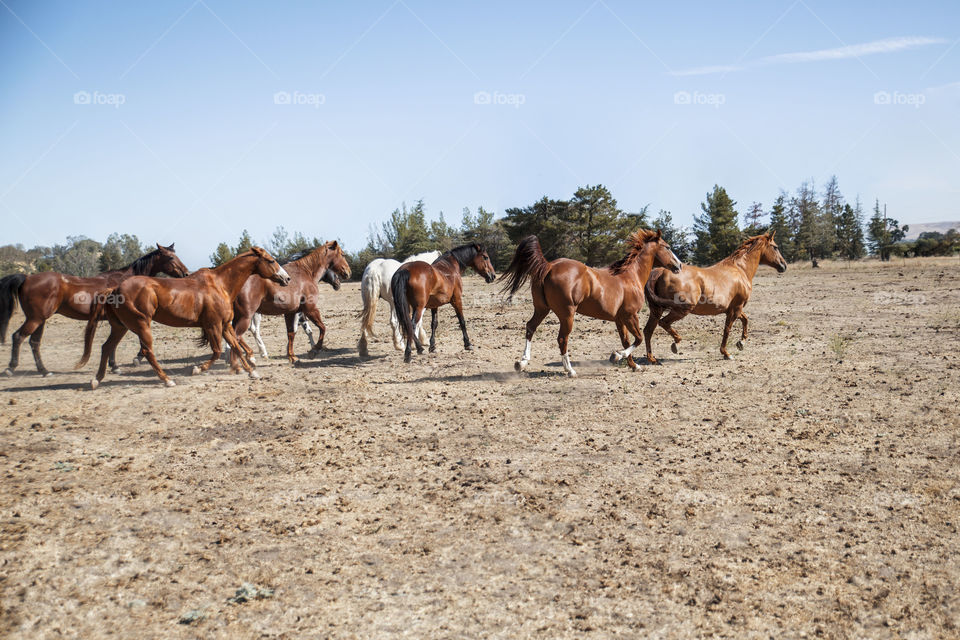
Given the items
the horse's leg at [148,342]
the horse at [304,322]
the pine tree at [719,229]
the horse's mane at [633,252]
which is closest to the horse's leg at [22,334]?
the horse's leg at [148,342]

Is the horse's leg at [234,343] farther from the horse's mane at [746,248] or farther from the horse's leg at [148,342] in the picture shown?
the horse's mane at [746,248]

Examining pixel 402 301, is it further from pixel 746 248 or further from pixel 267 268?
pixel 746 248

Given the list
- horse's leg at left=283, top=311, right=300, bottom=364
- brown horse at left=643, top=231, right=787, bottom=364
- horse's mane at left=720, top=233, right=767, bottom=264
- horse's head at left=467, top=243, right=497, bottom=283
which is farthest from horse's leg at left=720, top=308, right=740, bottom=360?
horse's leg at left=283, top=311, right=300, bottom=364

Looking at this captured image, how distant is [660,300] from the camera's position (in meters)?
10.8

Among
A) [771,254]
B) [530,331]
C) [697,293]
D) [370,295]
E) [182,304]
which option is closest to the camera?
[182,304]

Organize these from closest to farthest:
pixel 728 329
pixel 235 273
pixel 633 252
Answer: pixel 235 273 < pixel 633 252 < pixel 728 329

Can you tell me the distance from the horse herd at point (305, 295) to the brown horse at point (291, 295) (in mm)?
25

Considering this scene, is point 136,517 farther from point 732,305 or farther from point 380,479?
point 732,305

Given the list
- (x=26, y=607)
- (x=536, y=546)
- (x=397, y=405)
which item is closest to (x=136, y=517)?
(x=26, y=607)

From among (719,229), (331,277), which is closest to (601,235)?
(719,229)

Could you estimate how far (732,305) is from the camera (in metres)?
11.2

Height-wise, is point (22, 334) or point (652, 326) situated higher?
point (22, 334)

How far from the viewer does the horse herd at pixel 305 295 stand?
9602 mm

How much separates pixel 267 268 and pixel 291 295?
1.10 m
